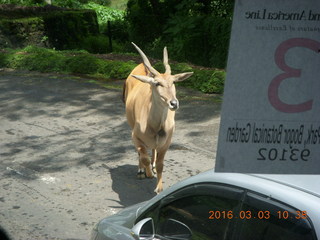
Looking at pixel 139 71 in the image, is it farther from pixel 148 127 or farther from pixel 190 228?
pixel 190 228

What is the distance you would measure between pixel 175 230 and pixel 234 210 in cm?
61

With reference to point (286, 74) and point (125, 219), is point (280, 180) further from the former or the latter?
point (125, 219)

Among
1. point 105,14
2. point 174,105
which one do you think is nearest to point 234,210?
point 174,105

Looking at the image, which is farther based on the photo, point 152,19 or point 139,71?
point 152,19

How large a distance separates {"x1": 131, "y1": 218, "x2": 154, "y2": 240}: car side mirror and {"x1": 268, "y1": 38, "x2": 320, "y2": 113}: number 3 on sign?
2011 millimetres

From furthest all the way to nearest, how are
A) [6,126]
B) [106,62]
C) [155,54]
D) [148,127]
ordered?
[155,54] → [106,62] → [6,126] → [148,127]

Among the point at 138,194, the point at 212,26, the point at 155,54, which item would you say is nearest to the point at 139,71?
the point at 138,194

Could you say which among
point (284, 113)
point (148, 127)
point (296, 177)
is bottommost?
point (148, 127)

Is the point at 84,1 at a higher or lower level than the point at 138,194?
higher

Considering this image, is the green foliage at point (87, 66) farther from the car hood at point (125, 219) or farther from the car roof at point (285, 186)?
the car roof at point (285, 186)

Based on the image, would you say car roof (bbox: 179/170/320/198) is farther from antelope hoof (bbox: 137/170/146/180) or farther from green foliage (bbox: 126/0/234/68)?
green foliage (bbox: 126/0/234/68)

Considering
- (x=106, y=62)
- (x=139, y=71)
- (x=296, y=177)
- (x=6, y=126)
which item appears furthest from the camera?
(x=106, y=62)

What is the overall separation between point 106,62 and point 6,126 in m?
5.31

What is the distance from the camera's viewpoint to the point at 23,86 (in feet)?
50.3
